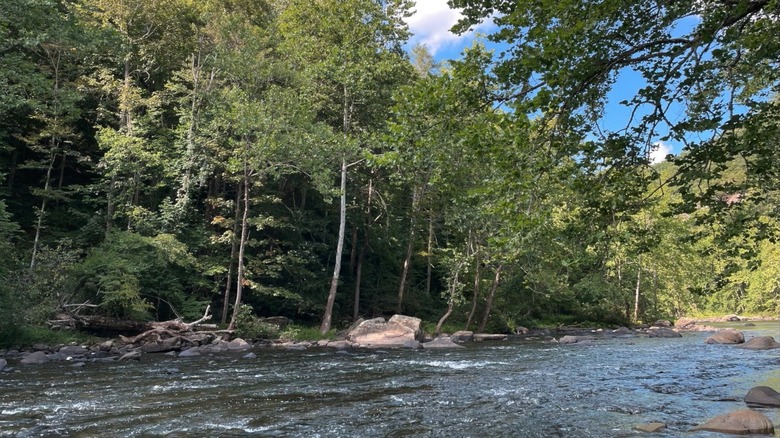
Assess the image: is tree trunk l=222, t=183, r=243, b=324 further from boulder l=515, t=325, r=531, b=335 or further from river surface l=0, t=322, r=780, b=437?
boulder l=515, t=325, r=531, b=335

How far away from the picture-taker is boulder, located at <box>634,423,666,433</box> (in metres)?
7.23

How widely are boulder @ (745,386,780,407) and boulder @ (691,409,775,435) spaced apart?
2.00m

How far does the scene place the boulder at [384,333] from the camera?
2273 centimetres

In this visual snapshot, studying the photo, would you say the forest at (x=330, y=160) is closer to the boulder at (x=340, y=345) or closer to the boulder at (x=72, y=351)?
the boulder at (x=72, y=351)

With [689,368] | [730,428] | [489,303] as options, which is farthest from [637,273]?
[730,428]

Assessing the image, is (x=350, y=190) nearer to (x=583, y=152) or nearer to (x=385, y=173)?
(x=385, y=173)

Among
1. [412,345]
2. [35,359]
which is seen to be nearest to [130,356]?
[35,359]

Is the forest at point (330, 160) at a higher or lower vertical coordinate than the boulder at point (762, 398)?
higher

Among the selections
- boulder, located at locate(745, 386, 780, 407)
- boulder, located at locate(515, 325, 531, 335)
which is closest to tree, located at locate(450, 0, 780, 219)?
boulder, located at locate(745, 386, 780, 407)

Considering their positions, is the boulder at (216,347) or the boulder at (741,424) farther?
the boulder at (216,347)

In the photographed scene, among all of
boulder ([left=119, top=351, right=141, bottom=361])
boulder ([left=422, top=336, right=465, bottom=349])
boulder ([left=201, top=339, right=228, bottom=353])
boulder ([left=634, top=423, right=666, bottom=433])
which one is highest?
boulder ([left=634, top=423, right=666, bottom=433])

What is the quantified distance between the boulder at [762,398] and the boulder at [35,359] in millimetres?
17486

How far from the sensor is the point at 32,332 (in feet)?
58.6

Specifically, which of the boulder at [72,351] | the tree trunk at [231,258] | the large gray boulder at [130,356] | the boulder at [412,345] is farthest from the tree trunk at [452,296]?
the boulder at [72,351]
